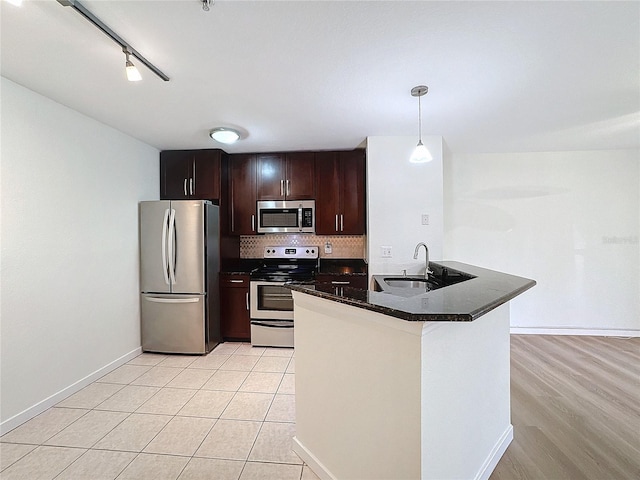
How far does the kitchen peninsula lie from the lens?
113 cm

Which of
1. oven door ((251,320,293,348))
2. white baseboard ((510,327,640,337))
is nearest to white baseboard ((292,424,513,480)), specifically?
oven door ((251,320,293,348))

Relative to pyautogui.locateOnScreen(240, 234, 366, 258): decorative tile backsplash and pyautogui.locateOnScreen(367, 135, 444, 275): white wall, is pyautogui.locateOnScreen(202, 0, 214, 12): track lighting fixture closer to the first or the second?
pyautogui.locateOnScreen(367, 135, 444, 275): white wall

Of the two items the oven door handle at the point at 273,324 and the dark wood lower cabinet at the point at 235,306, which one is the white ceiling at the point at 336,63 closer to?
the dark wood lower cabinet at the point at 235,306

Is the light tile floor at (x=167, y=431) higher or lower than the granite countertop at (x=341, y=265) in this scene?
lower

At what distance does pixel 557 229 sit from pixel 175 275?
188 inches

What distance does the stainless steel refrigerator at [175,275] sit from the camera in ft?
10.6

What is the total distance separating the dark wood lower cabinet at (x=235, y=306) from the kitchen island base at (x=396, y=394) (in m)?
2.02

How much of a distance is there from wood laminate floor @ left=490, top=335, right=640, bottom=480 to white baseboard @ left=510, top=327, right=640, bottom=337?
31cm

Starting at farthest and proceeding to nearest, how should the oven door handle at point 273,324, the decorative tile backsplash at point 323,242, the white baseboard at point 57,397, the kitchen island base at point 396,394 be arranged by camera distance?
1. the decorative tile backsplash at point 323,242
2. the oven door handle at point 273,324
3. the white baseboard at point 57,397
4. the kitchen island base at point 396,394

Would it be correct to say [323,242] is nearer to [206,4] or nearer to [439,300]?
[439,300]

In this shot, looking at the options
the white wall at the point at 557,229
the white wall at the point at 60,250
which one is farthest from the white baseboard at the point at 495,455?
the white wall at the point at 60,250

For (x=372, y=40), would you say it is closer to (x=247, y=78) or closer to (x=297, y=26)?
(x=297, y=26)

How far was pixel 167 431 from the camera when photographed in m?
1.99

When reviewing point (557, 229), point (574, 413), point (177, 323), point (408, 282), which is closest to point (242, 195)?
point (177, 323)
